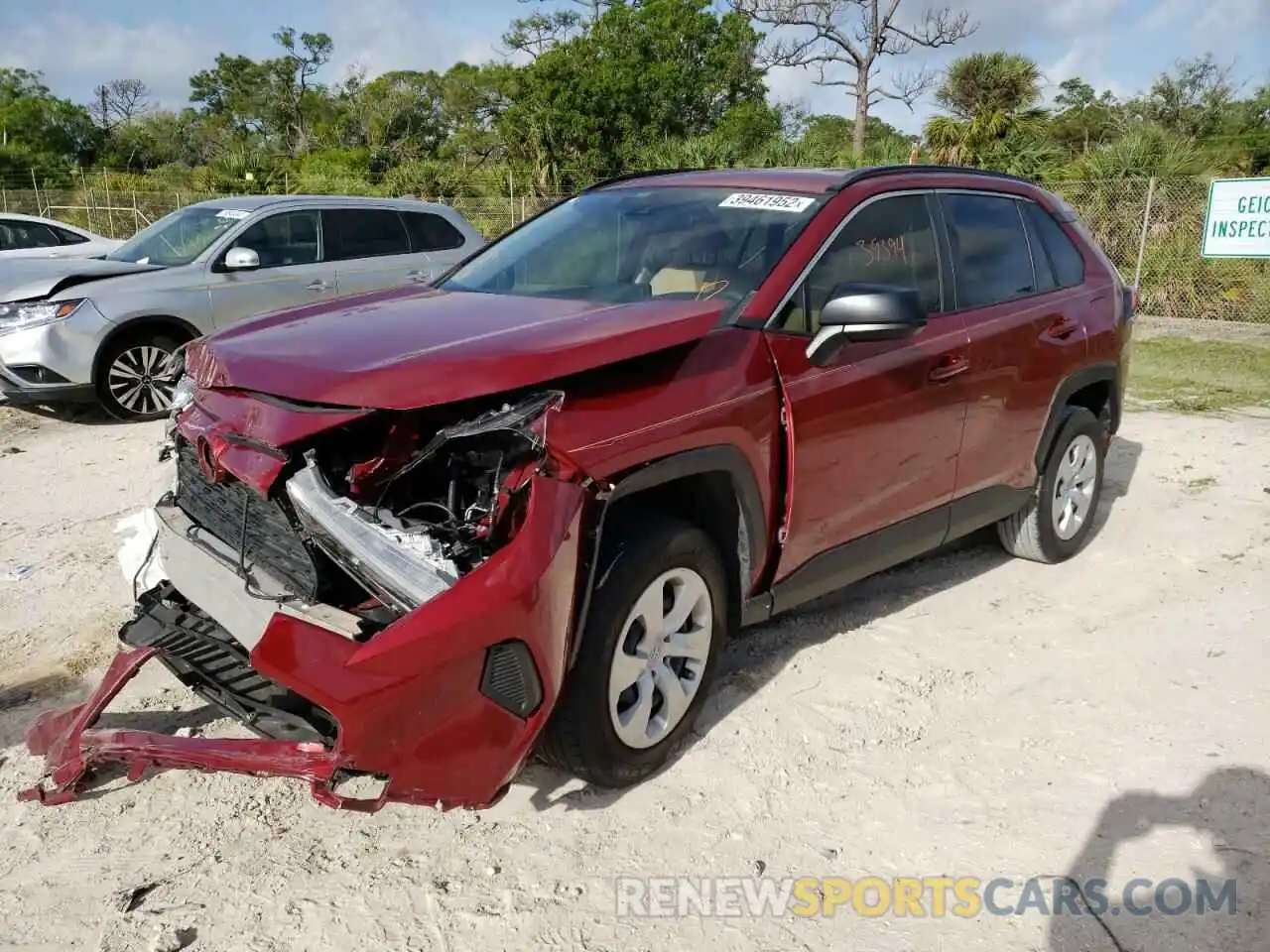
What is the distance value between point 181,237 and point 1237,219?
12527mm

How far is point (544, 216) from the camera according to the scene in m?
4.45

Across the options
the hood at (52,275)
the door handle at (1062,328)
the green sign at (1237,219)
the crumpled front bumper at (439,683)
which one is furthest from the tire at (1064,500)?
the green sign at (1237,219)

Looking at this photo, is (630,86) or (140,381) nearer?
(140,381)

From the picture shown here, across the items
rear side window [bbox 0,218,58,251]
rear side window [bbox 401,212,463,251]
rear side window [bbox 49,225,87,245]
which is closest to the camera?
rear side window [bbox 401,212,463,251]

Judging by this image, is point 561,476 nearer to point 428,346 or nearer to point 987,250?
point 428,346

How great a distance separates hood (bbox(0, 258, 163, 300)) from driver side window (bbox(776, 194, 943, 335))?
6.38 meters

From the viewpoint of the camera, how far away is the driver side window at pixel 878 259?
340 cm

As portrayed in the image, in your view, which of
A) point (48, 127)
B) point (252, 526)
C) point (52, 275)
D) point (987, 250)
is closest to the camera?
point (252, 526)

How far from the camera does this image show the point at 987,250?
171 inches

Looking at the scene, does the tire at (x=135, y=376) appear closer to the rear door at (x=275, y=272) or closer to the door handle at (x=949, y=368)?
the rear door at (x=275, y=272)

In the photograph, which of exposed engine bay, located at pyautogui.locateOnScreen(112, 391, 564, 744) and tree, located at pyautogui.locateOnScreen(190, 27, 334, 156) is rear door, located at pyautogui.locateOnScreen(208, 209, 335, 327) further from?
tree, located at pyautogui.locateOnScreen(190, 27, 334, 156)

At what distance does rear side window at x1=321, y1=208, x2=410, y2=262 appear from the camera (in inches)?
349

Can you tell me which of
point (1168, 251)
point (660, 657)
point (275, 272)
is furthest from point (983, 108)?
point (660, 657)

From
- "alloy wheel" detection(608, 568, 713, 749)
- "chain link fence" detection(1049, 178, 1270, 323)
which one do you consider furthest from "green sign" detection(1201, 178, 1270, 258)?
"alloy wheel" detection(608, 568, 713, 749)
